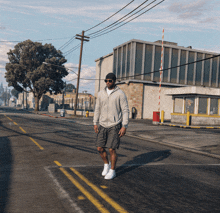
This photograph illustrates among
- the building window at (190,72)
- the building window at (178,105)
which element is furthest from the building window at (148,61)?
the building window at (178,105)

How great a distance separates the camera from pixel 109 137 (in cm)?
520

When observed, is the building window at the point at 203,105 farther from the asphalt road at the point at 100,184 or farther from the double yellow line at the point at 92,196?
the double yellow line at the point at 92,196

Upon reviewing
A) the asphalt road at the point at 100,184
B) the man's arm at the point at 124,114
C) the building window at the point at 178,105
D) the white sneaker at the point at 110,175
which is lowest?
the asphalt road at the point at 100,184

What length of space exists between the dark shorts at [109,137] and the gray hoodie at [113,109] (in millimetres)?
86

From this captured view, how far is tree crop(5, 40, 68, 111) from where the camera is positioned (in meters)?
49.0

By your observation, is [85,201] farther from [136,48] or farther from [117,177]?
[136,48]

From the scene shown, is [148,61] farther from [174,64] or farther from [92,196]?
[92,196]

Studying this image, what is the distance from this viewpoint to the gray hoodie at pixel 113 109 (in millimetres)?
5223

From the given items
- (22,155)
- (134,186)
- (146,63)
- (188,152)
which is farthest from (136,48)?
(134,186)

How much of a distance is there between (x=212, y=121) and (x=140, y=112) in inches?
405

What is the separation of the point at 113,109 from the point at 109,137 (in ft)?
1.91

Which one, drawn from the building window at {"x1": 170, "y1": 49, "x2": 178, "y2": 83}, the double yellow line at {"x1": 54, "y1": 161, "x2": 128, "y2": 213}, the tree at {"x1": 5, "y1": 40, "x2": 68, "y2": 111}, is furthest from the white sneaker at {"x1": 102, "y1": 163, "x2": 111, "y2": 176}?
the tree at {"x1": 5, "y1": 40, "x2": 68, "y2": 111}

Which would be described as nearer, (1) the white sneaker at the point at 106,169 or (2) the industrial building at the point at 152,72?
(1) the white sneaker at the point at 106,169

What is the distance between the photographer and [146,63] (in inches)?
1232
